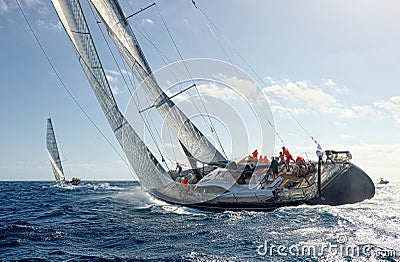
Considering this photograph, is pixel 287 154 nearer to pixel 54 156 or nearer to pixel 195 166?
pixel 195 166

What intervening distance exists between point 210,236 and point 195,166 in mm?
7894

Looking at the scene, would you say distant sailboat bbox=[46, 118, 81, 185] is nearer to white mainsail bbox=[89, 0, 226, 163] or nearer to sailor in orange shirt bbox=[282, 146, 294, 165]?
white mainsail bbox=[89, 0, 226, 163]

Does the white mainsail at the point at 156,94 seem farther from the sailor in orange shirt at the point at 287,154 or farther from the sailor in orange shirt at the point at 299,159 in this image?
the sailor in orange shirt at the point at 299,159

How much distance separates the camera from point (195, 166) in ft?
59.7

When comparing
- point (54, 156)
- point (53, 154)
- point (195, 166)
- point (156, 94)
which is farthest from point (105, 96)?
point (54, 156)

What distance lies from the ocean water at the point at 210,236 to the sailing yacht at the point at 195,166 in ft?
2.41

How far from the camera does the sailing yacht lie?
49.6 feet

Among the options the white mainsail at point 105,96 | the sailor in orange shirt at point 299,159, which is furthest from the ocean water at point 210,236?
the sailor in orange shirt at point 299,159

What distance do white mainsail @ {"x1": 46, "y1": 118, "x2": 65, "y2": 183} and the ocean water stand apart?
1520 inches

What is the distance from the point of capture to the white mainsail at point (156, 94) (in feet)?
59.1

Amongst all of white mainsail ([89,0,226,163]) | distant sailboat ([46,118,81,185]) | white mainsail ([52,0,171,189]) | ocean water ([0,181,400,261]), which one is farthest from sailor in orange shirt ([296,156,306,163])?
distant sailboat ([46,118,81,185])

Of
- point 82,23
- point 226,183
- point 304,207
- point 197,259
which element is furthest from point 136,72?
point 197,259

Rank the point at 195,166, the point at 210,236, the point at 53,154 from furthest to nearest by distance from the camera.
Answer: the point at 53,154
the point at 195,166
the point at 210,236

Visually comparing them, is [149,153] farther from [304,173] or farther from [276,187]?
[304,173]
